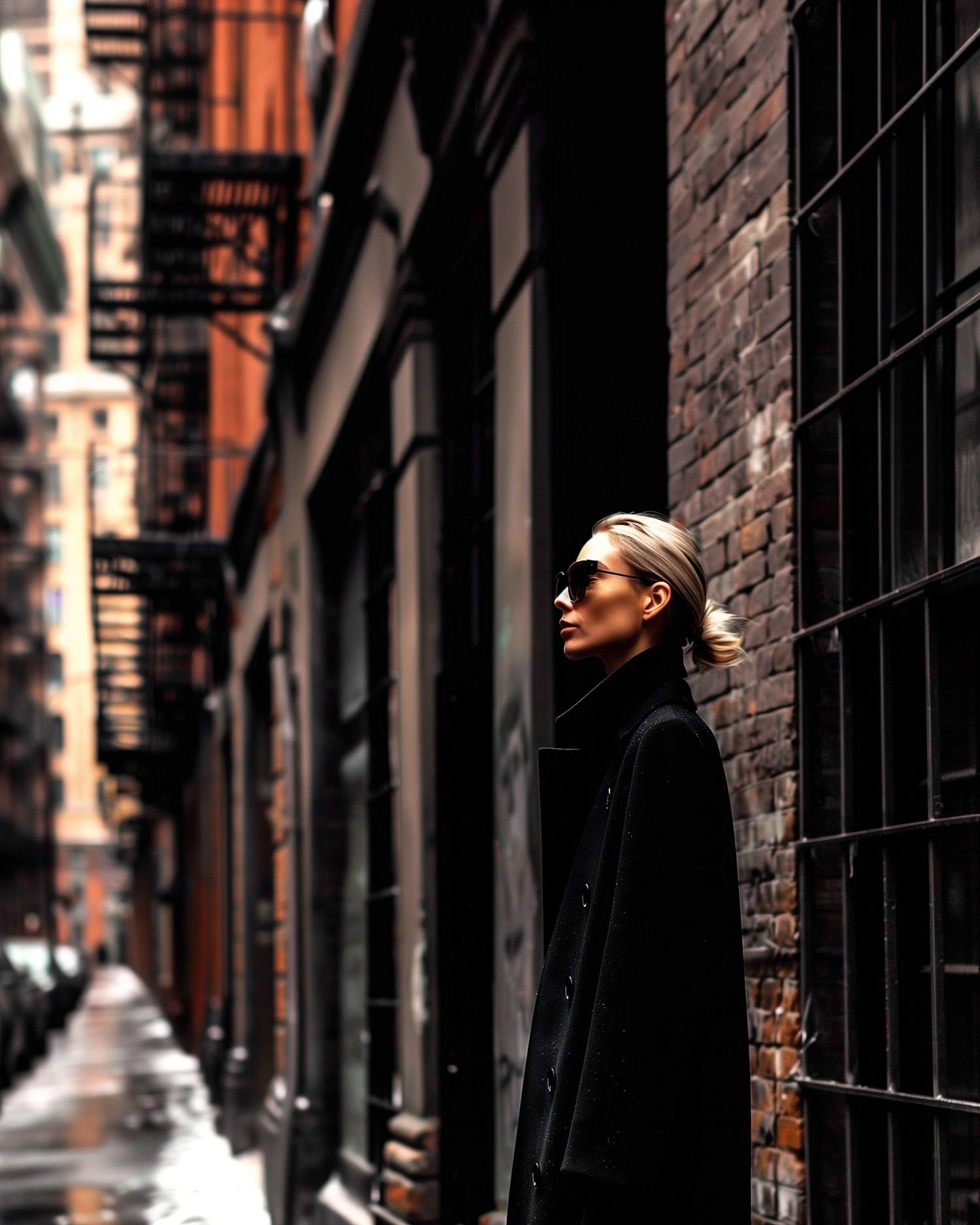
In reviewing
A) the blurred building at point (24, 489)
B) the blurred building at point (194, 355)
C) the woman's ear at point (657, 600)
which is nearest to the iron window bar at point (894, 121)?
the woman's ear at point (657, 600)

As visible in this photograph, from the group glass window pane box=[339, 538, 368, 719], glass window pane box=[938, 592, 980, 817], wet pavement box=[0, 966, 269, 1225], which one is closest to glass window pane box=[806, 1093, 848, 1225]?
glass window pane box=[938, 592, 980, 817]

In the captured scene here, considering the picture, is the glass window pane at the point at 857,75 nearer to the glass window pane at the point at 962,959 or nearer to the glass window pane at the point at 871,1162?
the glass window pane at the point at 962,959

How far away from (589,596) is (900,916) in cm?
121

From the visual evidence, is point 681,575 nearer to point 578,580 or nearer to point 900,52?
point 578,580

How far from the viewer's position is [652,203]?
21.2 feet

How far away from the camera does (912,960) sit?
408cm

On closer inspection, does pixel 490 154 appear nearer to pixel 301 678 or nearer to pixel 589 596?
pixel 589 596

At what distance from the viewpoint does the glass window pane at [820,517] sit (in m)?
4.58

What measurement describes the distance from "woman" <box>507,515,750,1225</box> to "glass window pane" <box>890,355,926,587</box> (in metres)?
0.92

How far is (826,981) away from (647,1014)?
1.56 metres

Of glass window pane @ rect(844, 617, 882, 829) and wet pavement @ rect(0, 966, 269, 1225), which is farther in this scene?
wet pavement @ rect(0, 966, 269, 1225)

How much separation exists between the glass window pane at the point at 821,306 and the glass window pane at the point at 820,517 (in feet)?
0.31

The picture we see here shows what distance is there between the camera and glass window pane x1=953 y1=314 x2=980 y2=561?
387 centimetres

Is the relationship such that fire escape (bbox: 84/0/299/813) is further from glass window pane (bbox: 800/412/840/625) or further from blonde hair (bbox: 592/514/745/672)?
blonde hair (bbox: 592/514/745/672)
